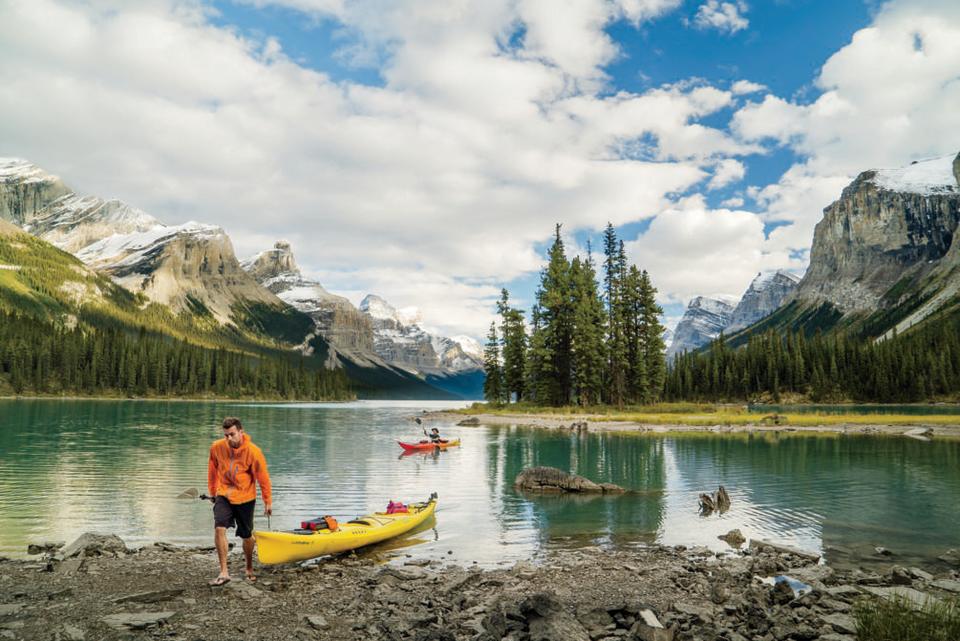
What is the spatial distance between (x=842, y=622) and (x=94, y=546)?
19.4 metres

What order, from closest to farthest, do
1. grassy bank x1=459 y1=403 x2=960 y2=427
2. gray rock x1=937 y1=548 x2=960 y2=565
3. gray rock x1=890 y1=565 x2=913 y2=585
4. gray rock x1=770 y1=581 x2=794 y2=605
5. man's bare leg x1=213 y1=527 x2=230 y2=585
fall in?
gray rock x1=770 y1=581 x2=794 y2=605 < man's bare leg x1=213 y1=527 x2=230 y2=585 < gray rock x1=890 y1=565 x2=913 y2=585 < gray rock x1=937 y1=548 x2=960 y2=565 < grassy bank x1=459 y1=403 x2=960 y2=427

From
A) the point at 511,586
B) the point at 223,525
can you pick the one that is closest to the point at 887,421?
the point at 511,586

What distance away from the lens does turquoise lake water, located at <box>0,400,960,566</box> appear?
2178 cm

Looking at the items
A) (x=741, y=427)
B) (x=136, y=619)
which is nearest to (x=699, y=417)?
(x=741, y=427)

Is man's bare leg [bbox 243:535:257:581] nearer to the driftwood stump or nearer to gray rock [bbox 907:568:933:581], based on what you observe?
gray rock [bbox 907:568:933:581]

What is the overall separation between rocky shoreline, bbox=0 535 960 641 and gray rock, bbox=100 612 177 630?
35mm

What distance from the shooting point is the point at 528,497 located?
30.5 meters

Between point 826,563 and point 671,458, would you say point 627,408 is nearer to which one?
point 671,458

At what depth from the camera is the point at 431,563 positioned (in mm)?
18469

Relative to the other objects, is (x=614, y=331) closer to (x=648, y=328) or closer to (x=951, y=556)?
(x=648, y=328)

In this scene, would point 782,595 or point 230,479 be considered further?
point 230,479

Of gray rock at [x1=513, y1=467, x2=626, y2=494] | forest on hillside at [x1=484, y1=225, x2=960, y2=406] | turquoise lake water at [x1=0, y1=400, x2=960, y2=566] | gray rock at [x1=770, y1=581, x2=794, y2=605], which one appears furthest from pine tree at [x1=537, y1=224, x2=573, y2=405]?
gray rock at [x1=770, y1=581, x2=794, y2=605]

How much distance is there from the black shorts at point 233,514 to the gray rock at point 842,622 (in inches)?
510

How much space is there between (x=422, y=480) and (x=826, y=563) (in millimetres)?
23491
